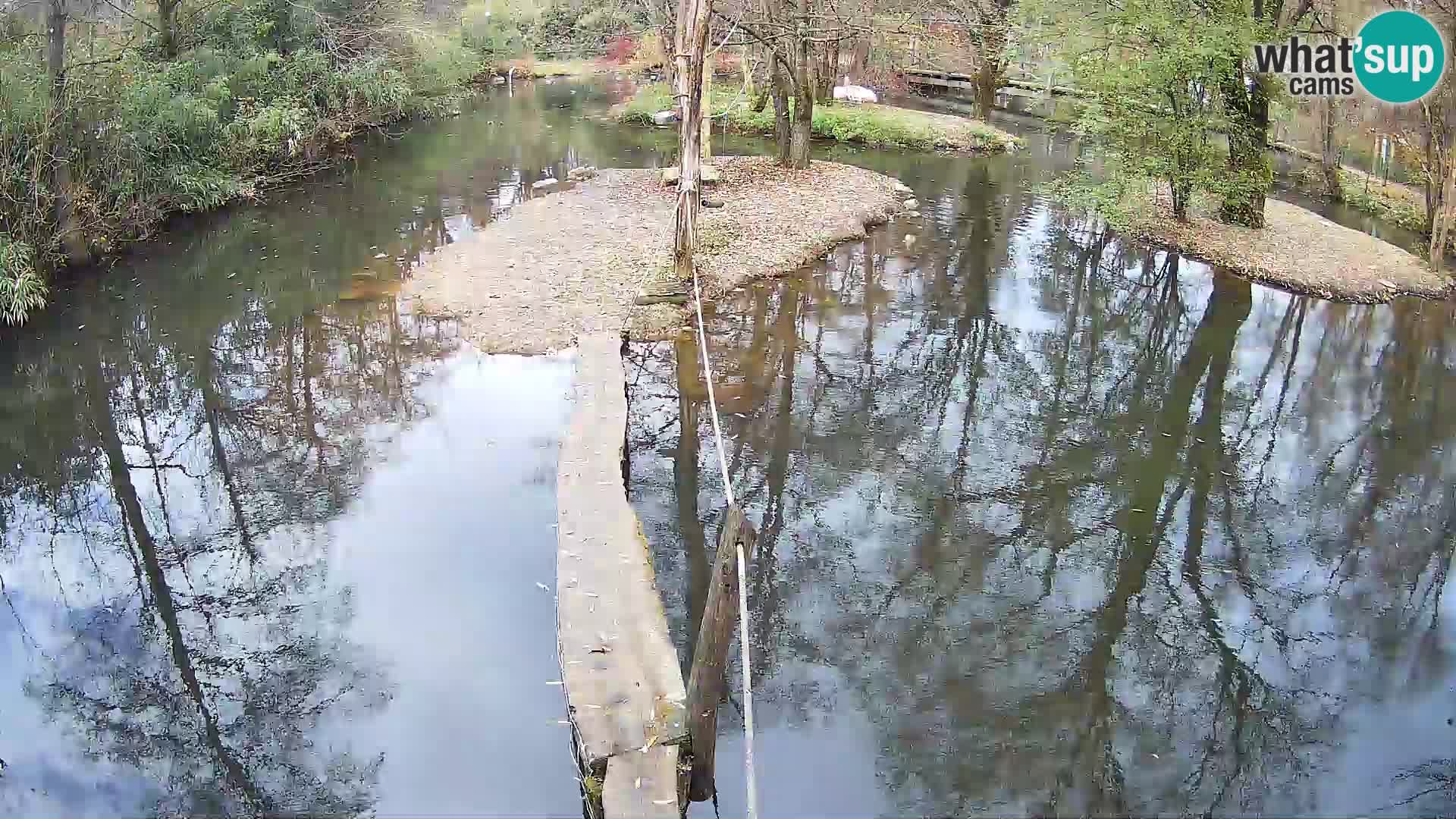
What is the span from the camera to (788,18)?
52.7 ft

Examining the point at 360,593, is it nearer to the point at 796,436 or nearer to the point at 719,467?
the point at 719,467

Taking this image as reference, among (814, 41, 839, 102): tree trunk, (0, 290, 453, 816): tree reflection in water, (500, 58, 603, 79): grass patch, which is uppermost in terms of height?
(500, 58, 603, 79): grass patch

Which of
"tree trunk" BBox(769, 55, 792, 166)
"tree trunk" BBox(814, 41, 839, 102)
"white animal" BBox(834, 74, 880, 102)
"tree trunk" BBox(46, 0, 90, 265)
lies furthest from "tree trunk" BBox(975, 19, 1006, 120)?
"tree trunk" BBox(46, 0, 90, 265)

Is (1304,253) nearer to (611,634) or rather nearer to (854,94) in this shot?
(611,634)

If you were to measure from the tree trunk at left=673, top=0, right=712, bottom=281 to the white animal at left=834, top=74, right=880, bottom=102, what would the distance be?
15.7m

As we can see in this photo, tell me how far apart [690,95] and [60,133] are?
294 inches

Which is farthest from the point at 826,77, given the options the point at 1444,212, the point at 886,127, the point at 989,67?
the point at 1444,212

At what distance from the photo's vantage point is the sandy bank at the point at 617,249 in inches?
424

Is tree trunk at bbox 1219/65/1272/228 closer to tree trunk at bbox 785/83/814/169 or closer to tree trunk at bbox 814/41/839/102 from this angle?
tree trunk at bbox 785/83/814/169

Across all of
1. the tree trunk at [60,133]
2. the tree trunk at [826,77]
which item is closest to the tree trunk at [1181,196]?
the tree trunk at [826,77]

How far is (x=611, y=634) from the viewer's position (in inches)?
205

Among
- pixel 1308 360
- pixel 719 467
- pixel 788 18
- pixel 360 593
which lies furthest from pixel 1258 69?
pixel 360 593

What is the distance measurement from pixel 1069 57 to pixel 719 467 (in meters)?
10.1

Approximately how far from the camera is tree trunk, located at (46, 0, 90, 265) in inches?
463
